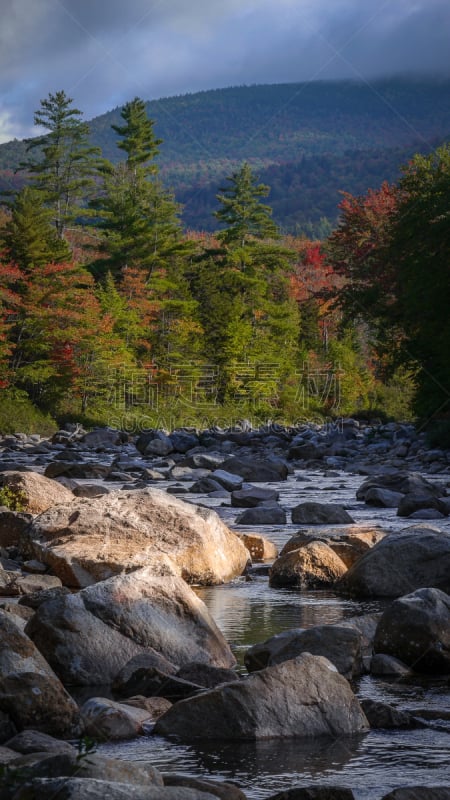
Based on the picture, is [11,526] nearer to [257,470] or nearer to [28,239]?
[257,470]

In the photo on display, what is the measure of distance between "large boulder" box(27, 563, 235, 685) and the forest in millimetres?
20926

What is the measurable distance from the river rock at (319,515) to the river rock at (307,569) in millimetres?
3425

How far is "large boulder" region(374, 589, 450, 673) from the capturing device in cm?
601

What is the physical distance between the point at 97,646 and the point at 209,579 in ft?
10.2

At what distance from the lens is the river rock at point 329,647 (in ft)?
18.8

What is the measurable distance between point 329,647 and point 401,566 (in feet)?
8.51

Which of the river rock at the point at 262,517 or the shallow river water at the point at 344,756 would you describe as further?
the river rock at the point at 262,517

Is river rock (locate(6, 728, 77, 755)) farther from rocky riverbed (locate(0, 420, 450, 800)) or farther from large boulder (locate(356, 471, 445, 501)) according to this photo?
large boulder (locate(356, 471, 445, 501))

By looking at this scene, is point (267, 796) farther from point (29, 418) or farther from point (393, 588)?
point (29, 418)

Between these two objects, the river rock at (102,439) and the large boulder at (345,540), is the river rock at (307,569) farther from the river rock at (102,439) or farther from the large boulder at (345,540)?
the river rock at (102,439)

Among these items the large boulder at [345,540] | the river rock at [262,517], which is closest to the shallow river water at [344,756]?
the large boulder at [345,540]

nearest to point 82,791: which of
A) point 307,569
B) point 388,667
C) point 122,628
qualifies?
point 122,628

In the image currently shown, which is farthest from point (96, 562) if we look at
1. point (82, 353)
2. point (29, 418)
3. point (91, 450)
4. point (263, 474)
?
point (82, 353)

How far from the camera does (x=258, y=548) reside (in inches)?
404
